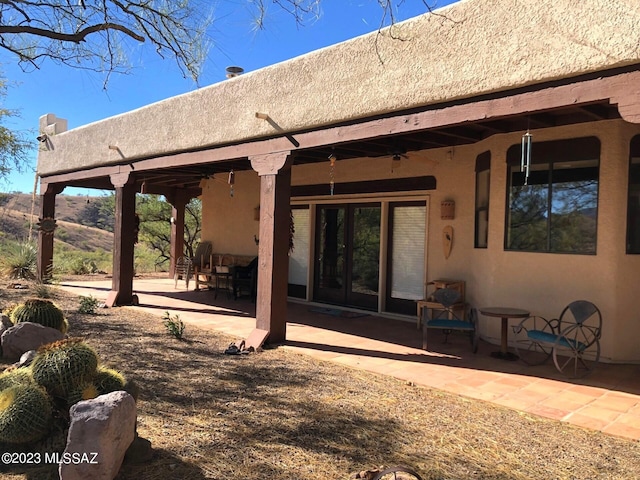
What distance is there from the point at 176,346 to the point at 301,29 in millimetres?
4167

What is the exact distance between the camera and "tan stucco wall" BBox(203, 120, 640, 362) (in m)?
5.68

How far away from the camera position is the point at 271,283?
252 inches

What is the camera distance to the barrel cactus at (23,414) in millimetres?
2963

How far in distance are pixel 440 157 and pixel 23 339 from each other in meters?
6.29

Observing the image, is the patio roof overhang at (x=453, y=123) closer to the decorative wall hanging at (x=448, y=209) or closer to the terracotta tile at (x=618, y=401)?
the decorative wall hanging at (x=448, y=209)

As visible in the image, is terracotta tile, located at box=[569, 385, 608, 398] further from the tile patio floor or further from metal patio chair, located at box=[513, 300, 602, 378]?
metal patio chair, located at box=[513, 300, 602, 378]

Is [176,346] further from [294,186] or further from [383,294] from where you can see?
[294,186]

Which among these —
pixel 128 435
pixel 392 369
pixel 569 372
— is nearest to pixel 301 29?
pixel 392 369

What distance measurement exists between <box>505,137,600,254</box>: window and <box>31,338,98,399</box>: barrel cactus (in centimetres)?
535

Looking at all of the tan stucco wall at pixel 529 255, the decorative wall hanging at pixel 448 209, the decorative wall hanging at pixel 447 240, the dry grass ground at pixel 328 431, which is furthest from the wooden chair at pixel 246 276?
the dry grass ground at pixel 328 431

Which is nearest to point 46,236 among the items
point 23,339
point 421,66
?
point 23,339

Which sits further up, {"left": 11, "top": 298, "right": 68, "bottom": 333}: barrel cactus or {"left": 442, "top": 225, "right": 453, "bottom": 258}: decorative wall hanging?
{"left": 442, "top": 225, "right": 453, "bottom": 258}: decorative wall hanging

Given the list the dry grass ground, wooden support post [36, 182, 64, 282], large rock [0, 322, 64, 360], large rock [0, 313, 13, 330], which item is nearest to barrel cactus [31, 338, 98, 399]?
the dry grass ground

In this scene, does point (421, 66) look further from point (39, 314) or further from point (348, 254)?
point (39, 314)
